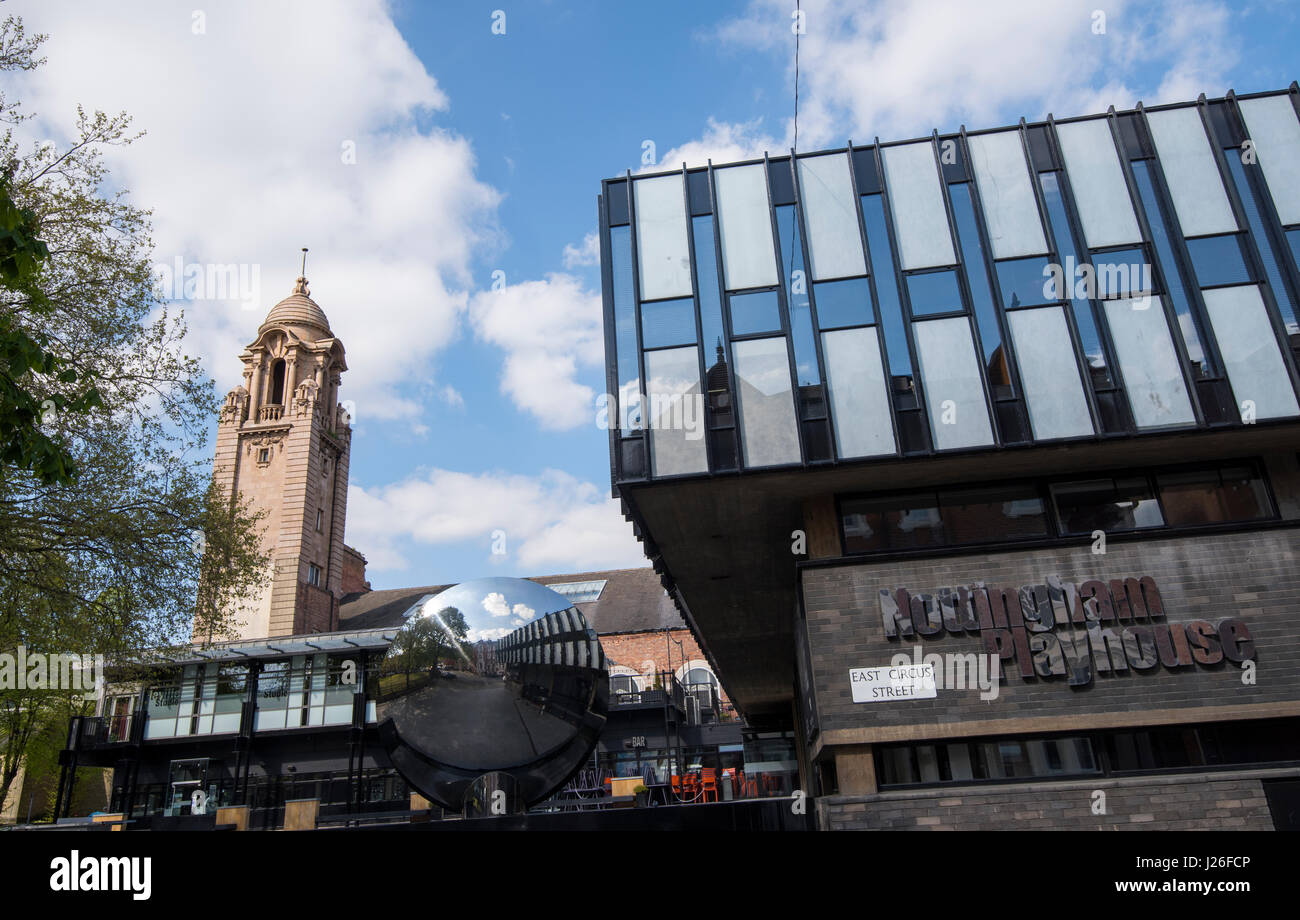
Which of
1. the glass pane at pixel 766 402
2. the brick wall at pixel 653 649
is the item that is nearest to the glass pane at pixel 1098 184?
the glass pane at pixel 766 402

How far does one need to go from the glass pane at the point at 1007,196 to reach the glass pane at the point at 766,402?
14.0 feet

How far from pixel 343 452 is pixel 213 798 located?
32.2m

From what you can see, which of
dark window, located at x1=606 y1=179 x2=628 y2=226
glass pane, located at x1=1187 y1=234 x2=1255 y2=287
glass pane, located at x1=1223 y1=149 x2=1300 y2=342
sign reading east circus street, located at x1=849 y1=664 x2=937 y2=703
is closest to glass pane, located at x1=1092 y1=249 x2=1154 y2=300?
glass pane, located at x1=1187 y1=234 x2=1255 y2=287

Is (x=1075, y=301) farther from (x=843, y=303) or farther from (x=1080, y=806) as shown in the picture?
(x=1080, y=806)

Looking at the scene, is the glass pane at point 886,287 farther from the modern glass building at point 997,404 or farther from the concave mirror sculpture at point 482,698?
the concave mirror sculpture at point 482,698

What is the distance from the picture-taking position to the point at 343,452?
61375 millimetres

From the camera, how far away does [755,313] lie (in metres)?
14.0

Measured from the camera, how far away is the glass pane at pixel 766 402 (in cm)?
1312

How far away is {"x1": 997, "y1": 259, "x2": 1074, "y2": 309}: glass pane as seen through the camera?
45.0 feet

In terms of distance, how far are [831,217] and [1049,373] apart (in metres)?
4.54

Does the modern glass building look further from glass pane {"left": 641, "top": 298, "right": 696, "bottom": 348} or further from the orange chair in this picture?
the orange chair

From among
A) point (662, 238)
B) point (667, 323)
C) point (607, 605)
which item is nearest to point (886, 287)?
point (667, 323)
